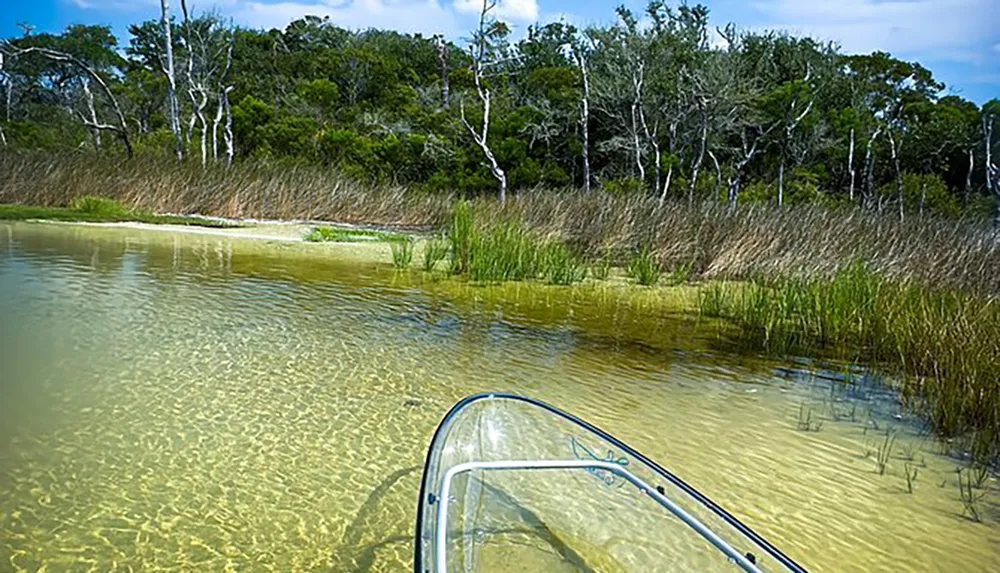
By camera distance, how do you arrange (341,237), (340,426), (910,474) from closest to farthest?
(910,474), (340,426), (341,237)

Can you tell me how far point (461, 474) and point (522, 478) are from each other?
21 centimetres

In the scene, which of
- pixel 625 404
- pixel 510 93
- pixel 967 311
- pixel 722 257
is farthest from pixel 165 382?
pixel 510 93

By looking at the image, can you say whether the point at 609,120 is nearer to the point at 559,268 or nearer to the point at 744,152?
the point at 744,152

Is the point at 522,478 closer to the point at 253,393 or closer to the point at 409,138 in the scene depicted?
the point at 253,393

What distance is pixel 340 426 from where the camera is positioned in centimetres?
260

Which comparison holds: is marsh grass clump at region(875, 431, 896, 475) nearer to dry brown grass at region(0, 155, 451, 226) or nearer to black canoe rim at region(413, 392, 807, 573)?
black canoe rim at region(413, 392, 807, 573)

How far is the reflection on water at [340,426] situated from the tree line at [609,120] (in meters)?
12.7

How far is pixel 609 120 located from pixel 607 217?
1366 centimetres

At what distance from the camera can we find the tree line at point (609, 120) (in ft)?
63.8

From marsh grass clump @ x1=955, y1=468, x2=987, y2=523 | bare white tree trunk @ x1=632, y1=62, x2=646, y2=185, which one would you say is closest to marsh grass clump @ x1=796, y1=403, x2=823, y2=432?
marsh grass clump @ x1=955, y1=468, x2=987, y2=523

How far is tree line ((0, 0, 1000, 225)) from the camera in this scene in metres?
19.5

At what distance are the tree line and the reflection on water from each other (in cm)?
1275

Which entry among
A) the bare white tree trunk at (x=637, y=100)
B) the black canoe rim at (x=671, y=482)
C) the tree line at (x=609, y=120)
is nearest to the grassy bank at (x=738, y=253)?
the black canoe rim at (x=671, y=482)

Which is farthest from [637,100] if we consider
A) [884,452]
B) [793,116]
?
[884,452]
